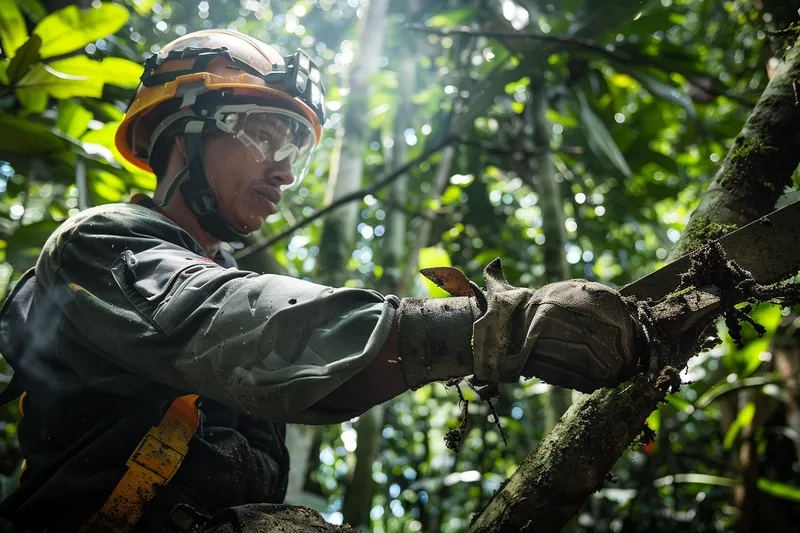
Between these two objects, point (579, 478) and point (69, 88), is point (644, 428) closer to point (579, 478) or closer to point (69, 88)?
point (579, 478)

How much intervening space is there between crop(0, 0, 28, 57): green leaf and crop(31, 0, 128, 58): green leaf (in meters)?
0.16

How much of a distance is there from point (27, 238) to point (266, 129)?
1307 millimetres

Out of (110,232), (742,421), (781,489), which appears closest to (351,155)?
(110,232)

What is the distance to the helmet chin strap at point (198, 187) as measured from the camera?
6.66ft

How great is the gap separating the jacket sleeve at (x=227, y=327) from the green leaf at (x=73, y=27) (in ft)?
4.86

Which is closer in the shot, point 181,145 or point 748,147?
point 748,147

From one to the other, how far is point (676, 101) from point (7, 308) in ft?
9.98

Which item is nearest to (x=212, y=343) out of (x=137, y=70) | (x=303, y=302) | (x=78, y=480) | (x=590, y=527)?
(x=303, y=302)

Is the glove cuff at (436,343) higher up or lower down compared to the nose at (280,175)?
lower down

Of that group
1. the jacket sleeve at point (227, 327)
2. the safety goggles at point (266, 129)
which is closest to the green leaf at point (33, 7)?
the safety goggles at point (266, 129)

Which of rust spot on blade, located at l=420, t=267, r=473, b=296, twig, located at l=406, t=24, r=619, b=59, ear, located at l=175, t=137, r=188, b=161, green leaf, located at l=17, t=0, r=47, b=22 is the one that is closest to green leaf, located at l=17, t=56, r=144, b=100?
green leaf, located at l=17, t=0, r=47, b=22

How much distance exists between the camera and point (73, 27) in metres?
2.49

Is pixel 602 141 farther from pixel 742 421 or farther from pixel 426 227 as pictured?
pixel 742 421

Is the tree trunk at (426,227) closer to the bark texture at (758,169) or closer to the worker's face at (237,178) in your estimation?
the worker's face at (237,178)
